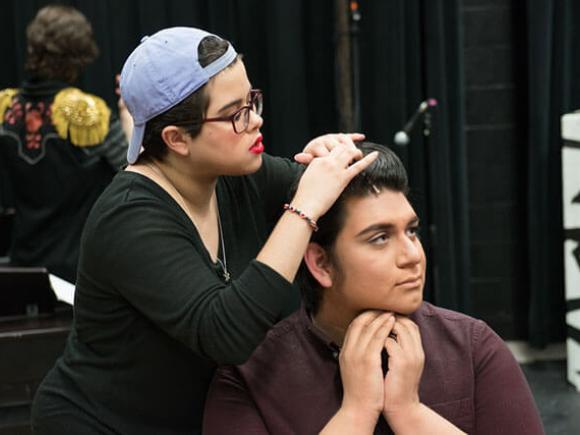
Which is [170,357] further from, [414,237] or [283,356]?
[414,237]

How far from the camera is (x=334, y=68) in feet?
11.8

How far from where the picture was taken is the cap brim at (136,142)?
140 cm

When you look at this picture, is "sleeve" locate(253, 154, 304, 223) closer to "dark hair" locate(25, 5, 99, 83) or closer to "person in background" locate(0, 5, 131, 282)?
"person in background" locate(0, 5, 131, 282)

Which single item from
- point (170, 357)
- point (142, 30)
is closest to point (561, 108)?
point (142, 30)

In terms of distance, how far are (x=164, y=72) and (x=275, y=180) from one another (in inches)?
14.2

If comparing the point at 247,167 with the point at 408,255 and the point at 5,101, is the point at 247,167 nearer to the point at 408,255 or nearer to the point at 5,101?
the point at 408,255

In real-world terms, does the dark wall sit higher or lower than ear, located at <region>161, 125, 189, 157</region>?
lower

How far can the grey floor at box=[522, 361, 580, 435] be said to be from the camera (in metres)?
3.06

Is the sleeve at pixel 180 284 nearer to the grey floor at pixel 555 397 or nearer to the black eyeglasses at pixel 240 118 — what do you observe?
the black eyeglasses at pixel 240 118

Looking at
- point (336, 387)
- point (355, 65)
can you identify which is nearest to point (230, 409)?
point (336, 387)

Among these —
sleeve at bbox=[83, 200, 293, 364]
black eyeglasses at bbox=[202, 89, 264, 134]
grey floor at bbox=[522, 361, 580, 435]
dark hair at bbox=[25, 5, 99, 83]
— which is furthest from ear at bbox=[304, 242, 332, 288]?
grey floor at bbox=[522, 361, 580, 435]

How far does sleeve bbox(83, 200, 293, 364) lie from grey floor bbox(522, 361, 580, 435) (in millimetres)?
2082

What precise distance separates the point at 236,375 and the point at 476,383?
0.35 metres

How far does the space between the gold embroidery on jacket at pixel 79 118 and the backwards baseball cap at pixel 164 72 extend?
1399mm
